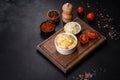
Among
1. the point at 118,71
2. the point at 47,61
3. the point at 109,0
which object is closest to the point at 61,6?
the point at 109,0

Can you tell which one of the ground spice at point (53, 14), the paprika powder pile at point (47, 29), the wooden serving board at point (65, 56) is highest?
the ground spice at point (53, 14)

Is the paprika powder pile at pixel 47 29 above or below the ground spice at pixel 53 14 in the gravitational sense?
below

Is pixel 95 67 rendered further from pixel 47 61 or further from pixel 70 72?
pixel 47 61

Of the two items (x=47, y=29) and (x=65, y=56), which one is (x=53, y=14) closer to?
(x=47, y=29)

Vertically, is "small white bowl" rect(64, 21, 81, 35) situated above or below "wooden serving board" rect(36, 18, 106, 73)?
above

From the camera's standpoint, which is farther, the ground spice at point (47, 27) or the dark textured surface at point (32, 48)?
the ground spice at point (47, 27)
